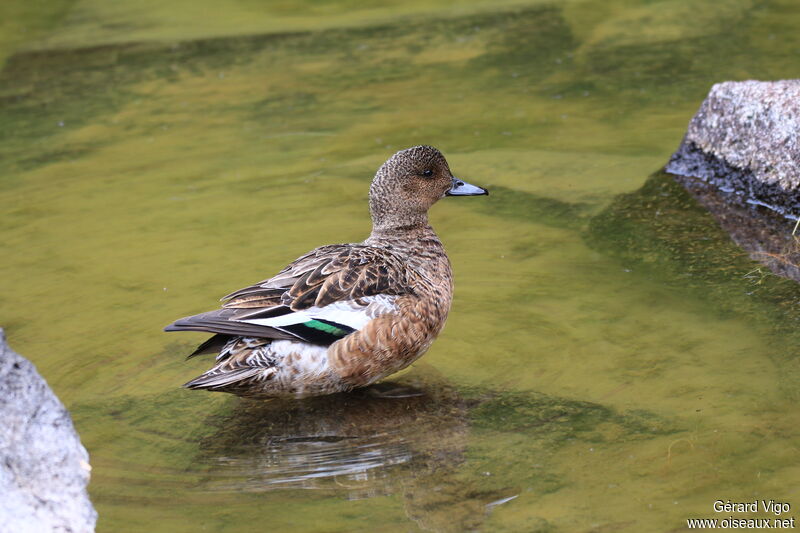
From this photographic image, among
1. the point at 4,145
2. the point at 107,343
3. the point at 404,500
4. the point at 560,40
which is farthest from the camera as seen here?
the point at 560,40

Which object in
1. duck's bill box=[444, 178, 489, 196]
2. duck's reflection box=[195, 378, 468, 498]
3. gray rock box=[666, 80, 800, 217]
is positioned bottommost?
duck's reflection box=[195, 378, 468, 498]

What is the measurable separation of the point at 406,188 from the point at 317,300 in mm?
1010

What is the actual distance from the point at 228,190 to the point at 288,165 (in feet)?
1.88

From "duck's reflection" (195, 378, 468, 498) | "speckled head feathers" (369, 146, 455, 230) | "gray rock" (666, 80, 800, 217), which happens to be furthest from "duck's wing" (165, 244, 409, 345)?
"gray rock" (666, 80, 800, 217)

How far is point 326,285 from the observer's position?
427 cm

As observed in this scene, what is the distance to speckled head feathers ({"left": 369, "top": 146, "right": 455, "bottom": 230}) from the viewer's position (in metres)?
4.99

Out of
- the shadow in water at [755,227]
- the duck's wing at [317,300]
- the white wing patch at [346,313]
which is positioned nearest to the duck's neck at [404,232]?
the duck's wing at [317,300]

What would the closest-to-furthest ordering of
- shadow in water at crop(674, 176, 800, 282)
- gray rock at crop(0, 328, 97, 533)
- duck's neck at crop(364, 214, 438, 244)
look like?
gray rock at crop(0, 328, 97, 533), duck's neck at crop(364, 214, 438, 244), shadow in water at crop(674, 176, 800, 282)

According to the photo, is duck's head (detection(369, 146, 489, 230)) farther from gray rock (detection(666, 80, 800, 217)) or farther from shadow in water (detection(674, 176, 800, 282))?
gray rock (detection(666, 80, 800, 217))

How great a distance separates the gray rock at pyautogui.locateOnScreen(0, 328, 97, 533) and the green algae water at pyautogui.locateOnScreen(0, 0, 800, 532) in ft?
1.60

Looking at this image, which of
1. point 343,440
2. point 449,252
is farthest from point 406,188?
point 343,440

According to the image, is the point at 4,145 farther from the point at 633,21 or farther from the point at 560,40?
the point at 633,21

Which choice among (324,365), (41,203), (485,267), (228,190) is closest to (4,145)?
(41,203)

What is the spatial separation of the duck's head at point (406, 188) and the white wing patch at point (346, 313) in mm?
728
